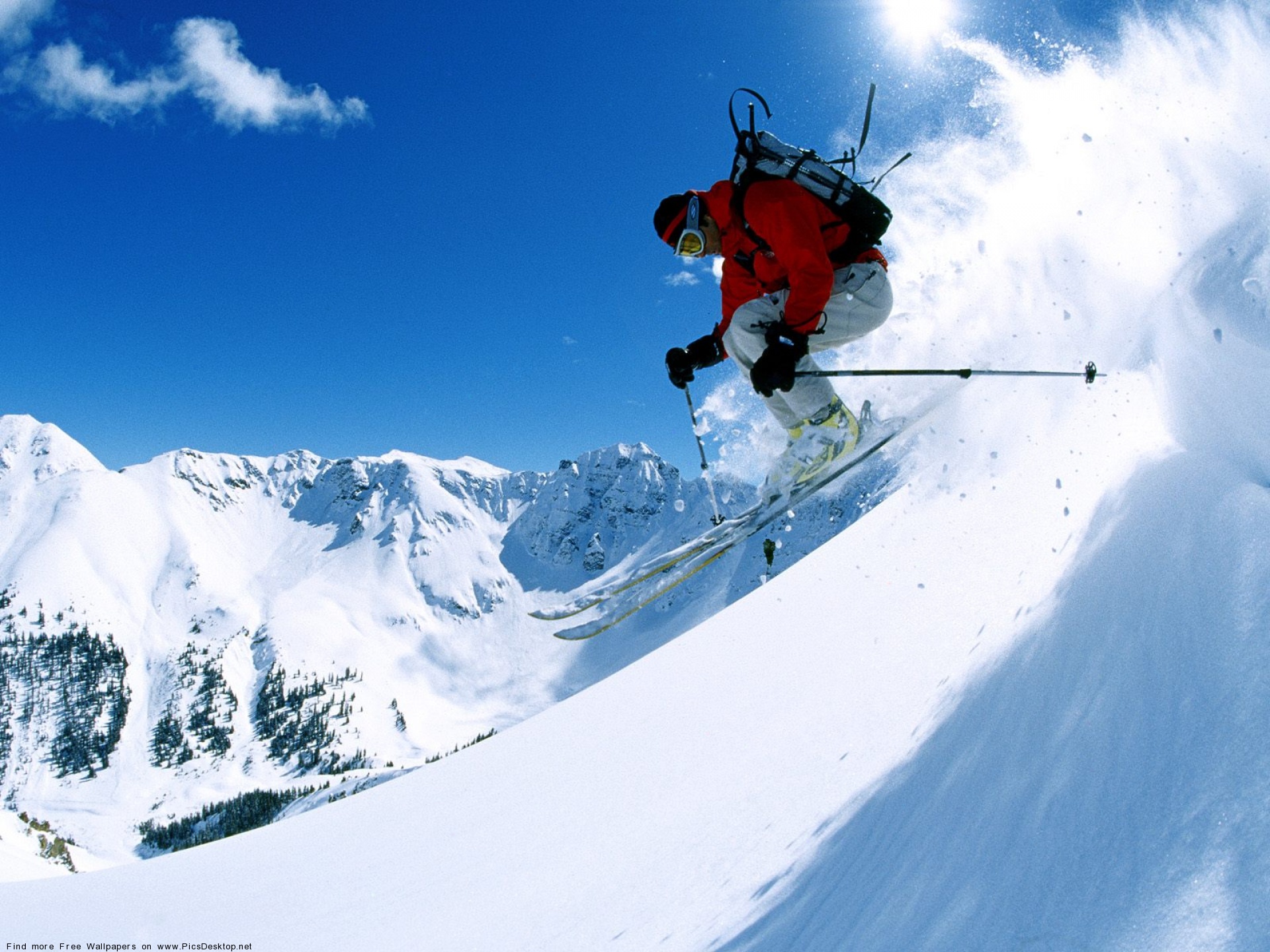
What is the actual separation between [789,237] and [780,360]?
92cm

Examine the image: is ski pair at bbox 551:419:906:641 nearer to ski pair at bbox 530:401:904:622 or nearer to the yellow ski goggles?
ski pair at bbox 530:401:904:622

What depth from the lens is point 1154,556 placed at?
219 cm

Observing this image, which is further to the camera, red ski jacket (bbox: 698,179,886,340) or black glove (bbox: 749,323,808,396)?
black glove (bbox: 749,323,808,396)

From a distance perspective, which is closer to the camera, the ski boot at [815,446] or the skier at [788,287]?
the skier at [788,287]

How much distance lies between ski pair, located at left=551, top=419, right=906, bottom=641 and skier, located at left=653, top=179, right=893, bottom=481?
362 millimetres

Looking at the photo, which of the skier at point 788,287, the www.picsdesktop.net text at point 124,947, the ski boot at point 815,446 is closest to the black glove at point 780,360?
the skier at point 788,287

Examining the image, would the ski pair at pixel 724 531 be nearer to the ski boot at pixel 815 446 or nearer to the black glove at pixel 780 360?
the ski boot at pixel 815 446

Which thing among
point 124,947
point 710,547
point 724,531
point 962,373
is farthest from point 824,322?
point 124,947

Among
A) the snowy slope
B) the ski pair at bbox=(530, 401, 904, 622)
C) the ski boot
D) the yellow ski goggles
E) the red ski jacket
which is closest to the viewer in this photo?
the snowy slope

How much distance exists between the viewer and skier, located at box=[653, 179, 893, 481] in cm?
514

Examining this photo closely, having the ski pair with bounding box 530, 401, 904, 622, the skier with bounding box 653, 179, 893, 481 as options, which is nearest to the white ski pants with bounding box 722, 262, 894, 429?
the skier with bounding box 653, 179, 893, 481

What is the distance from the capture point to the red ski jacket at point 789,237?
5.09 metres

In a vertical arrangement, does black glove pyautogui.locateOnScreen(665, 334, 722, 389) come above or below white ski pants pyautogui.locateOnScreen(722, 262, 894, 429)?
above

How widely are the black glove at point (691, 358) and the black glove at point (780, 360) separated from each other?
1.27 m
